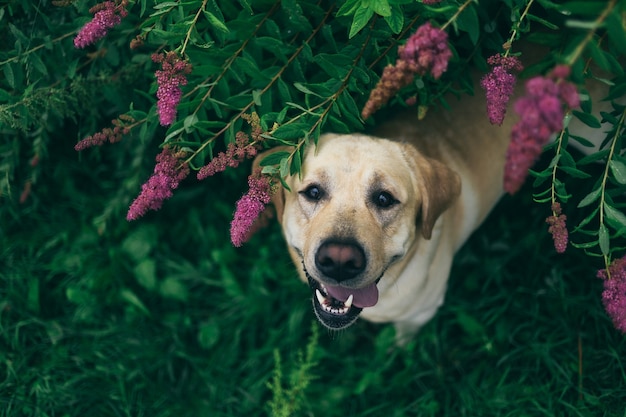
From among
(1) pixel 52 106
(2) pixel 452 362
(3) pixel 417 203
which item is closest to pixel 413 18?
(3) pixel 417 203

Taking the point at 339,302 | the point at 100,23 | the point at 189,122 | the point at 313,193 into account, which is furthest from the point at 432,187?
the point at 100,23

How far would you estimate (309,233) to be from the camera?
2.31 metres

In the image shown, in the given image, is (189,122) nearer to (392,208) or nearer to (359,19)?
(359,19)

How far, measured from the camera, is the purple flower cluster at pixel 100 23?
1889 mm

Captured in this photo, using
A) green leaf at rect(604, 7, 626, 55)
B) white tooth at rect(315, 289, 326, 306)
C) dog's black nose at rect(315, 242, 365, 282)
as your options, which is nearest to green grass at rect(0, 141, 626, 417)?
white tooth at rect(315, 289, 326, 306)

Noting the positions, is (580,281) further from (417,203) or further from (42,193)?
(42,193)

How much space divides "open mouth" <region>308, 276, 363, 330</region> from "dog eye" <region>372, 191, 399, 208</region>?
43 centimetres

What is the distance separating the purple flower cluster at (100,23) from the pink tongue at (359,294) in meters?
1.35

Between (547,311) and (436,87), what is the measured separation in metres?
1.68

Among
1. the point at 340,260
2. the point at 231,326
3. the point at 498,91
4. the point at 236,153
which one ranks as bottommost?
the point at 231,326

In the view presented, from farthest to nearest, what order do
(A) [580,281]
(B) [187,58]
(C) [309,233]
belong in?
(A) [580,281] < (C) [309,233] < (B) [187,58]

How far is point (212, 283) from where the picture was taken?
3521 millimetres

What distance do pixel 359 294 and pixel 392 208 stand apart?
0.43 meters

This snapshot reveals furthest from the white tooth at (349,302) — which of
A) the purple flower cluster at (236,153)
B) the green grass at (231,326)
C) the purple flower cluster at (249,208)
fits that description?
the purple flower cluster at (236,153)
